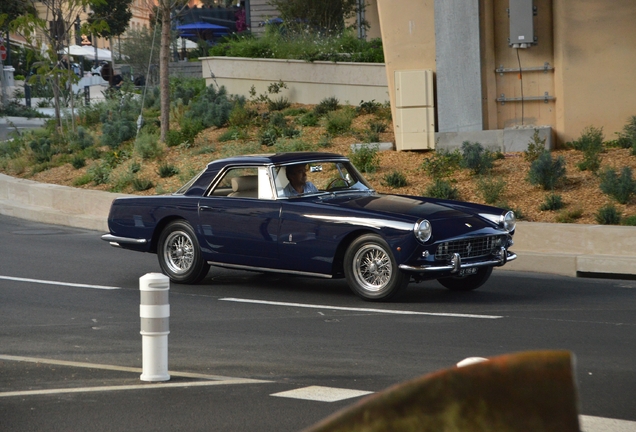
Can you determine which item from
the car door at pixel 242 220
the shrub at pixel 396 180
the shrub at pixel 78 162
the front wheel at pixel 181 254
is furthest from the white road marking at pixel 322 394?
the shrub at pixel 78 162

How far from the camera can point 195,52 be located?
37031mm

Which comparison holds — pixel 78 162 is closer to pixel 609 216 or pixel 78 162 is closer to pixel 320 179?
pixel 320 179

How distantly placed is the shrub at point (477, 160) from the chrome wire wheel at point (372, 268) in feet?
20.4

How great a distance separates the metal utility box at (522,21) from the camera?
16000mm

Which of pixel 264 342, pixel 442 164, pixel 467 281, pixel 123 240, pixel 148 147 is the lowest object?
pixel 264 342

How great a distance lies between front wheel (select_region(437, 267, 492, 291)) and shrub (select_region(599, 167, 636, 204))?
3870 mm

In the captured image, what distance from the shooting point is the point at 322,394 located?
18.2ft

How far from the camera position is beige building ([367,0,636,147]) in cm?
1608

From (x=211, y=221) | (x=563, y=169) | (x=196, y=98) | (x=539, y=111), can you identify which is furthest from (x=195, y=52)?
(x=211, y=221)

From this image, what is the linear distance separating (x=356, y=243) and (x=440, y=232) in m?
0.81

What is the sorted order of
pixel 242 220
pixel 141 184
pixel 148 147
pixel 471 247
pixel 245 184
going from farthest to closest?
→ pixel 148 147
pixel 141 184
pixel 245 184
pixel 242 220
pixel 471 247

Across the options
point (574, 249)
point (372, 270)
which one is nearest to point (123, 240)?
point (372, 270)

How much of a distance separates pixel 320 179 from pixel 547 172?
472 cm

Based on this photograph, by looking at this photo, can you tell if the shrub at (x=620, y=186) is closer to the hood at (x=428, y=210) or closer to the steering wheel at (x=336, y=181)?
the hood at (x=428, y=210)
